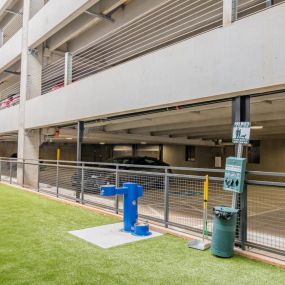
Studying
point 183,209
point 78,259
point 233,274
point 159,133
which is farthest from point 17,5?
point 233,274

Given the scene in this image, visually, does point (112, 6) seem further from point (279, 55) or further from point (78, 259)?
point (78, 259)

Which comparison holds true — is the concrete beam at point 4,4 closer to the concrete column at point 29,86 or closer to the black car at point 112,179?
the concrete column at point 29,86

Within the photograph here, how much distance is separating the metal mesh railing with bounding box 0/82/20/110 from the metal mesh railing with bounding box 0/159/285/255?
6932mm

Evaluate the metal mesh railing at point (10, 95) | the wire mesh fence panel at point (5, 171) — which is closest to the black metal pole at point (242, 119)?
the wire mesh fence panel at point (5, 171)

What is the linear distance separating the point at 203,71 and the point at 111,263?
3.18 m

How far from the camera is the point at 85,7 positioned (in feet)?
27.5

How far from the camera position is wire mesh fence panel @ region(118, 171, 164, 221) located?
5801 millimetres

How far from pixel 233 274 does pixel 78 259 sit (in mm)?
1856

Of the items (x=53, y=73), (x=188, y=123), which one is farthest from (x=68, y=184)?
(x=53, y=73)

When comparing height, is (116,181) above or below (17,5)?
below

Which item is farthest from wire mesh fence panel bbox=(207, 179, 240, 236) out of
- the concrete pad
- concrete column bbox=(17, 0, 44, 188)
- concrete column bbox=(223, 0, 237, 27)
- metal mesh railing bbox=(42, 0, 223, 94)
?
concrete column bbox=(17, 0, 44, 188)

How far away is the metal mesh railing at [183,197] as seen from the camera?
4.26m

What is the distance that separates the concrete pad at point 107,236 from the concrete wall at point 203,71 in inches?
94.9

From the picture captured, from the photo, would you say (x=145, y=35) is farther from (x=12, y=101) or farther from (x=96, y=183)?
(x=12, y=101)
